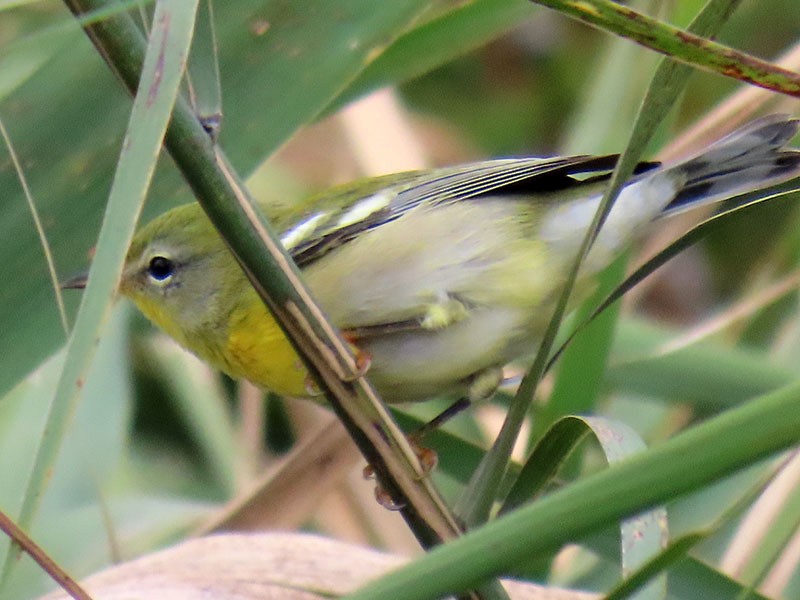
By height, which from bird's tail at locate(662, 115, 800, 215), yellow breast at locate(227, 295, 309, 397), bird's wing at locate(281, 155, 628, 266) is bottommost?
bird's tail at locate(662, 115, 800, 215)

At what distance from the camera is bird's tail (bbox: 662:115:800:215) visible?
1.69 metres

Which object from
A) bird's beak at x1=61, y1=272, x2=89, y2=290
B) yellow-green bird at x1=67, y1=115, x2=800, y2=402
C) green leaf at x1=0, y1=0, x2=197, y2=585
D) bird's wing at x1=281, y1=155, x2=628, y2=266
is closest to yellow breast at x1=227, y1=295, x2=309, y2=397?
yellow-green bird at x1=67, y1=115, x2=800, y2=402

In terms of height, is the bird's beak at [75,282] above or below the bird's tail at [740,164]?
above

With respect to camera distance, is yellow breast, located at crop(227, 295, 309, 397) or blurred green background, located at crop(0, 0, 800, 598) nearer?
blurred green background, located at crop(0, 0, 800, 598)

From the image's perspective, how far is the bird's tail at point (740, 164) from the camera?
1687 millimetres

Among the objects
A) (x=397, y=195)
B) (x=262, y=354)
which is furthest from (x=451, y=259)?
(x=262, y=354)

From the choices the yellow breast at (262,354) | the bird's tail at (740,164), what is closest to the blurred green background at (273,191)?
the bird's tail at (740,164)

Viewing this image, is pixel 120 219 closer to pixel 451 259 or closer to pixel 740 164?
pixel 451 259

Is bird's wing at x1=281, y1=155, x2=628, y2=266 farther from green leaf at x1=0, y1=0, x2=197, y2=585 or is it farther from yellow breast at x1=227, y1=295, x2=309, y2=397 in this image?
green leaf at x1=0, y1=0, x2=197, y2=585

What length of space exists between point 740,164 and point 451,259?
49cm

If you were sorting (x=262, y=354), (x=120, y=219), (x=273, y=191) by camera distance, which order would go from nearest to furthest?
(x=120, y=219) → (x=262, y=354) → (x=273, y=191)

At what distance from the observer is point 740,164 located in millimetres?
1746

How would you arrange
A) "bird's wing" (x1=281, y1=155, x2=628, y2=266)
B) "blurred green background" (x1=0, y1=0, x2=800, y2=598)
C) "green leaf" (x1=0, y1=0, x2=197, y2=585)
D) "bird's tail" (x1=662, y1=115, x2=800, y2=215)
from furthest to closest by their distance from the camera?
"bird's wing" (x1=281, y1=155, x2=628, y2=266)
"bird's tail" (x1=662, y1=115, x2=800, y2=215)
"blurred green background" (x1=0, y1=0, x2=800, y2=598)
"green leaf" (x1=0, y1=0, x2=197, y2=585)

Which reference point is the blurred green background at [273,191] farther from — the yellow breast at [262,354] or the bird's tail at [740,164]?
the yellow breast at [262,354]
